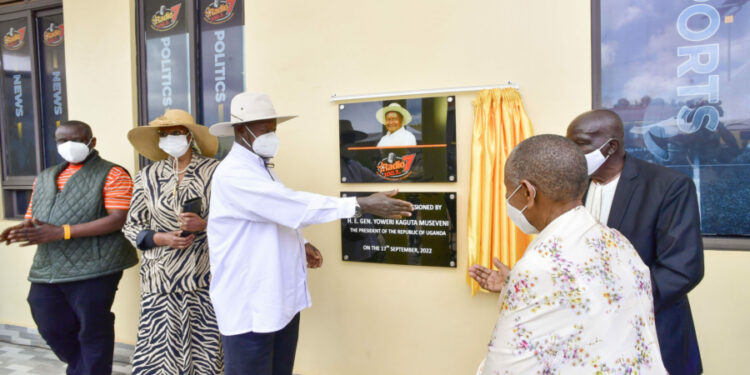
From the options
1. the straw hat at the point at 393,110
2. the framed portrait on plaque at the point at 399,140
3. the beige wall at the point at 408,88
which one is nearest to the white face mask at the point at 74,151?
the beige wall at the point at 408,88

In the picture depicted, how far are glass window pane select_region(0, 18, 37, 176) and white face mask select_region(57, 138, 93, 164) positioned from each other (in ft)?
6.13

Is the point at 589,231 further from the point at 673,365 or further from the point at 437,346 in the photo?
the point at 437,346

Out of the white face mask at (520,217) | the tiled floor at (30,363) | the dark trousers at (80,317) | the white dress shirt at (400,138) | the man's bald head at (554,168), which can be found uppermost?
the white dress shirt at (400,138)

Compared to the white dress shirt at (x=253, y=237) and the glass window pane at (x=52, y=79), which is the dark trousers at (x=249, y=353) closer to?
the white dress shirt at (x=253, y=237)

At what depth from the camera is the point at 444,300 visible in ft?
9.20

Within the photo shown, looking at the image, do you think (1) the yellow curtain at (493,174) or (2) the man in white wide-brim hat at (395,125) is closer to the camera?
(1) the yellow curtain at (493,174)

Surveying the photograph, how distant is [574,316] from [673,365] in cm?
107

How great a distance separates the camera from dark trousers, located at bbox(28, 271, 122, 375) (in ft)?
9.36

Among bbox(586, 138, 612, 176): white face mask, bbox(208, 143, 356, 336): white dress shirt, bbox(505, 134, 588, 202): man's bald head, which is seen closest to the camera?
bbox(505, 134, 588, 202): man's bald head

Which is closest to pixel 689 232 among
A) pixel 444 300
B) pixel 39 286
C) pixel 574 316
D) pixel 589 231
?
pixel 589 231

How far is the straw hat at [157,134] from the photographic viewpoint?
2.66m

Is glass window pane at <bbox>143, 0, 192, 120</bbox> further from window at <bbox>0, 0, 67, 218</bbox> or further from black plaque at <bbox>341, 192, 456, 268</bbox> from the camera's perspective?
black plaque at <bbox>341, 192, 456, 268</bbox>

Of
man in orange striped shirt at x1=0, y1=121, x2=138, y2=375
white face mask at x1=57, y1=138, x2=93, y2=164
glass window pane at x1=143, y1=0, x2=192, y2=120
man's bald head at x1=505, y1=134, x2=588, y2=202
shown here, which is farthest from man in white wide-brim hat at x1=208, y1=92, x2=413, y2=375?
glass window pane at x1=143, y1=0, x2=192, y2=120

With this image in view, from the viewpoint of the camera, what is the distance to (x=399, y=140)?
112 inches
